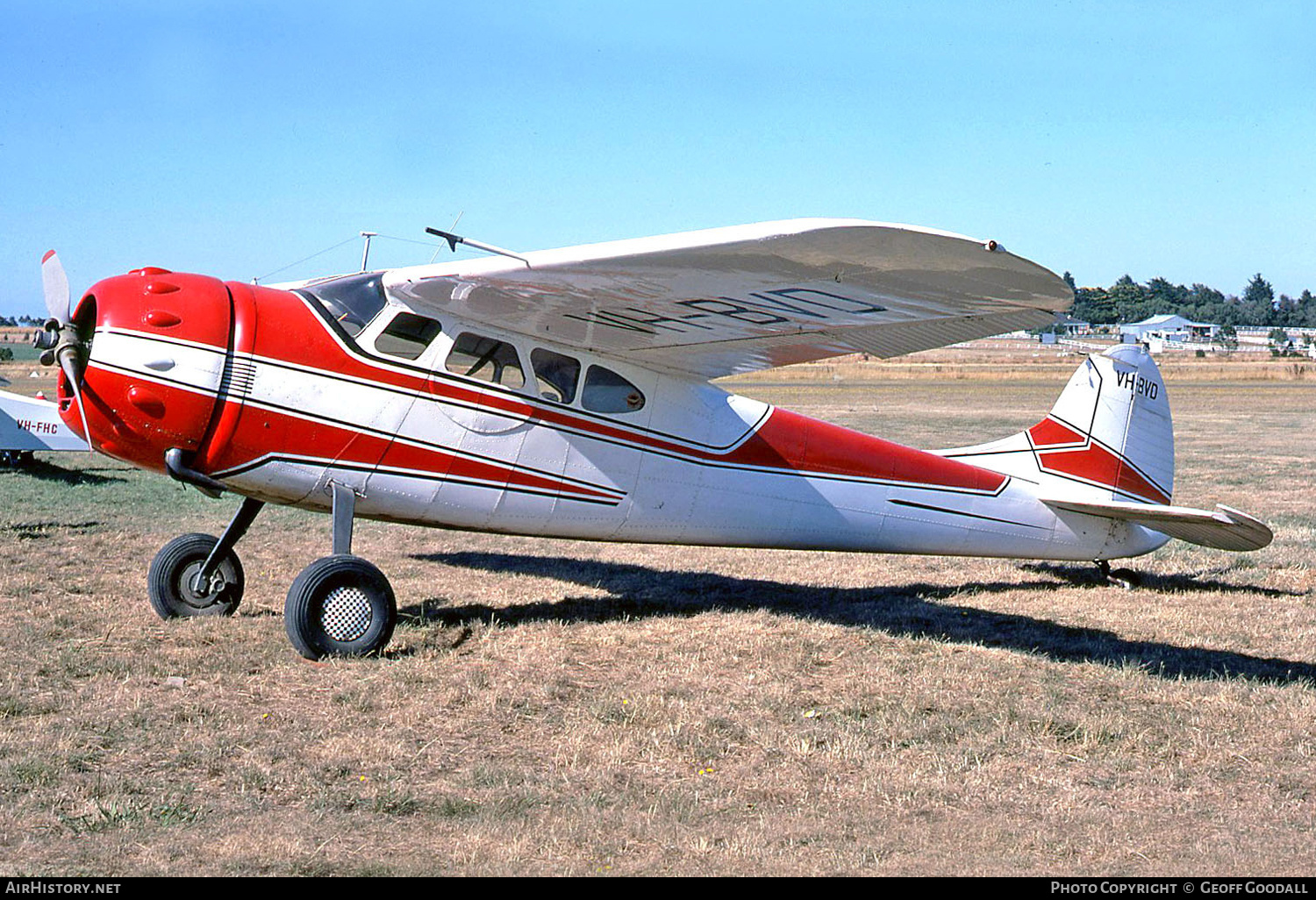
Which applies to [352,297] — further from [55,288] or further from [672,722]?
[672,722]

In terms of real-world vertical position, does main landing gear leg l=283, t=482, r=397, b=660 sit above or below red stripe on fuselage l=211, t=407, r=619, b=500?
below

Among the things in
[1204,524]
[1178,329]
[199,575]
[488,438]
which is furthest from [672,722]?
[1178,329]

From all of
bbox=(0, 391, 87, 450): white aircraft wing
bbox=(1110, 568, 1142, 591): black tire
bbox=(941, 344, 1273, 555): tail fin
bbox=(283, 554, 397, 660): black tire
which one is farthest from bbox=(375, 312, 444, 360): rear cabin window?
bbox=(0, 391, 87, 450): white aircraft wing

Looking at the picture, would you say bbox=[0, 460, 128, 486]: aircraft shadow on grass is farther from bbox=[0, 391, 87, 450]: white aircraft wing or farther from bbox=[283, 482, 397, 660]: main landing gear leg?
bbox=[283, 482, 397, 660]: main landing gear leg

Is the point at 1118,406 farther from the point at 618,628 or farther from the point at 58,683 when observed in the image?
the point at 58,683

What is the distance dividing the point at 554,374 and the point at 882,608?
3210 millimetres

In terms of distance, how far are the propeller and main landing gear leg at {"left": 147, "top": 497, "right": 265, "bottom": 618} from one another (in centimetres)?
130

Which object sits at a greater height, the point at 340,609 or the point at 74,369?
the point at 74,369

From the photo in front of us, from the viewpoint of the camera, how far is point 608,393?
26.8ft

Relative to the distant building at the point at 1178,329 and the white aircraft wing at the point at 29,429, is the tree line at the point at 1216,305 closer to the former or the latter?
the distant building at the point at 1178,329

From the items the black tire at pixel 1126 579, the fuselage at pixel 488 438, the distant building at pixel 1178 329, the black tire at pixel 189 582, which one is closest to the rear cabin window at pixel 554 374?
the fuselage at pixel 488 438

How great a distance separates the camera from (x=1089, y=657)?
7574mm

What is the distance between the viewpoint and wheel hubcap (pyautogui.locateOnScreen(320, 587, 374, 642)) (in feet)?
23.0

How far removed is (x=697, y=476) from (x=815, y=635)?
4.60 feet
